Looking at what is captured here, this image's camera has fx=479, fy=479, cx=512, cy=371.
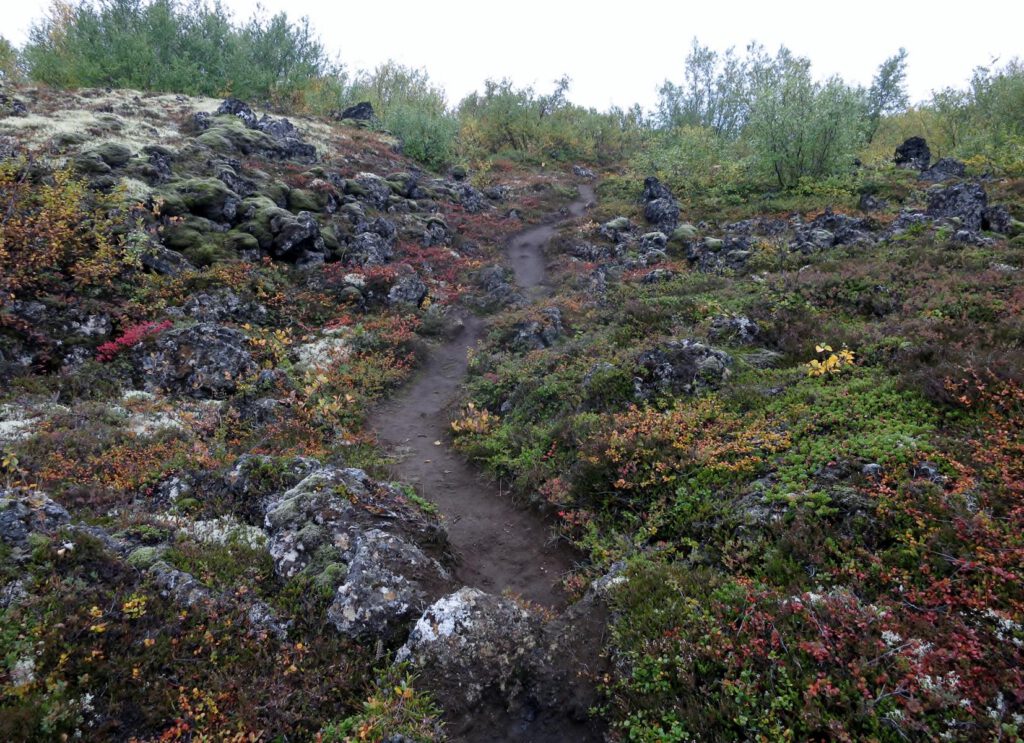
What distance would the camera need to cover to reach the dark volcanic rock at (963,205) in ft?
63.0

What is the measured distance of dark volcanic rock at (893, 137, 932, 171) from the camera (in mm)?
33469

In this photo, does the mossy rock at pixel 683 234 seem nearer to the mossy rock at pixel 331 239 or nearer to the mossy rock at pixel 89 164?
the mossy rock at pixel 331 239

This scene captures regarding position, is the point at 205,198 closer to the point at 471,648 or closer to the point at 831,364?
the point at 471,648

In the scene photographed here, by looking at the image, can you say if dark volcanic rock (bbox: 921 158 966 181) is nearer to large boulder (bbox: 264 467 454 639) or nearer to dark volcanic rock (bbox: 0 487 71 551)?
large boulder (bbox: 264 467 454 639)

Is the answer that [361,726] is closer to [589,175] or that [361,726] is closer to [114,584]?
[114,584]

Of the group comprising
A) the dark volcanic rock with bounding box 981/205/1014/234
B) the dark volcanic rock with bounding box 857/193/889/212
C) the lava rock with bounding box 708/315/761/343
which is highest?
the dark volcanic rock with bounding box 857/193/889/212

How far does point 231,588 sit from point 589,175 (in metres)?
56.0

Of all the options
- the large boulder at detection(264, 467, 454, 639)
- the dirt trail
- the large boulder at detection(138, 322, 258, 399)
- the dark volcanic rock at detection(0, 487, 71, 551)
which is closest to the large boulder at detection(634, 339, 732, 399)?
the dirt trail

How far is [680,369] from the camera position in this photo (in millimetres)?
12438

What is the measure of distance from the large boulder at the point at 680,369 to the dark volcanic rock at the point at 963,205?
1515cm

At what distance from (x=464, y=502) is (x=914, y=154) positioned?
→ 4183 cm

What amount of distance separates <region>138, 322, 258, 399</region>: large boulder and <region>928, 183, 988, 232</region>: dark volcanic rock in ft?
89.5

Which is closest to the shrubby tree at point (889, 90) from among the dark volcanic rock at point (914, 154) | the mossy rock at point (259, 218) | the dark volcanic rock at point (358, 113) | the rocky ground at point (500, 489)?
the dark volcanic rock at point (914, 154)

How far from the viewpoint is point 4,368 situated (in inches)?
497
